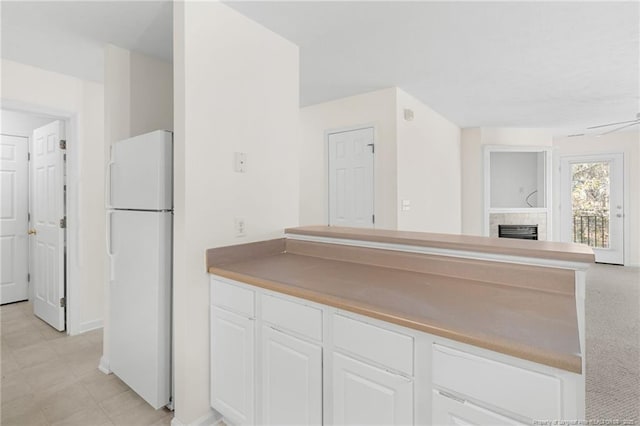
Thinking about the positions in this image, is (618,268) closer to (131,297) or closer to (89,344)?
A: (131,297)

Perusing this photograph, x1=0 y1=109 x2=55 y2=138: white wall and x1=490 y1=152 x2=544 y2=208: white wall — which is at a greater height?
x1=0 y1=109 x2=55 y2=138: white wall

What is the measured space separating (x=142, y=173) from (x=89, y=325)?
2056 millimetres

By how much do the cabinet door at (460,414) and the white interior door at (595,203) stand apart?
7110 millimetres

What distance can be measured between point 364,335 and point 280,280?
0.51 meters

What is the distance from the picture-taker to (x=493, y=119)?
5254mm

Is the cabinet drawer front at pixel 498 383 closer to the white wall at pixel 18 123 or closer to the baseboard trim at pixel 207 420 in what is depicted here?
the baseboard trim at pixel 207 420

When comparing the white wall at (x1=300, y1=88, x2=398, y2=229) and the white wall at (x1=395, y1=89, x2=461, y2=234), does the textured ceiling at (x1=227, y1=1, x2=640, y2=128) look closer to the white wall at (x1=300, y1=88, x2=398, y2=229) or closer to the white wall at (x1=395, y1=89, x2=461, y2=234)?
the white wall at (x1=300, y1=88, x2=398, y2=229)

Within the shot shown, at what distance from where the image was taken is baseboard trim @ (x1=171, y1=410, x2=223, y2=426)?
182 cm

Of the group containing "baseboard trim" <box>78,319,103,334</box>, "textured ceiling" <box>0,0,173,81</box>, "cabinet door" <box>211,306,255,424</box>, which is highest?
"textured ceiling" <box>0,0,173,81</box>

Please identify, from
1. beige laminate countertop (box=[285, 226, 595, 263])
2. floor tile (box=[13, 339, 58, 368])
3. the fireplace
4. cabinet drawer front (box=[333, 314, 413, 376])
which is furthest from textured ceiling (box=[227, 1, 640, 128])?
floor tile (box=[13, 339, 58, 368])

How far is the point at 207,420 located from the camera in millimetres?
1861

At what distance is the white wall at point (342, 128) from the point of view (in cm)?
360

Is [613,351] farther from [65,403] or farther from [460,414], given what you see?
[65,403]

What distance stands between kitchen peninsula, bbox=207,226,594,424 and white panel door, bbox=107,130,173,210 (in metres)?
0.47
